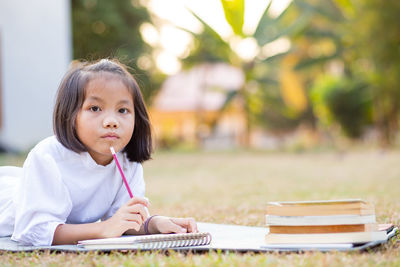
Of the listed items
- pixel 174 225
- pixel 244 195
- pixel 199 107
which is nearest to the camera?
pixel 174 225

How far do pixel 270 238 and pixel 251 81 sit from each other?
41.0ft

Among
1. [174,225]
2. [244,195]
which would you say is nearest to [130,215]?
[174,225]

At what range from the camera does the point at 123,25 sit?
49.4ft

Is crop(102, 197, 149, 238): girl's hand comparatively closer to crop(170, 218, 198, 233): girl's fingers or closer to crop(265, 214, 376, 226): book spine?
crop(170, 218, 198, 233): girl's fingers

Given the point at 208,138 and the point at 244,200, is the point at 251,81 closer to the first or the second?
the point at 208,138

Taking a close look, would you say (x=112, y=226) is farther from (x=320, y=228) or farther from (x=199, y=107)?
Result: (x=199, y=107)

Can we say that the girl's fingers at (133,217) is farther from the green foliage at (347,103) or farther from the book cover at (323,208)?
the green foliage at (347,103)

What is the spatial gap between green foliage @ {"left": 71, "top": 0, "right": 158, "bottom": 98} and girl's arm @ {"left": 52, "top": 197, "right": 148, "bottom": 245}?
504 inches

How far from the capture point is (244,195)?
14.9 ft

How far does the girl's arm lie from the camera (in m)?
1.94

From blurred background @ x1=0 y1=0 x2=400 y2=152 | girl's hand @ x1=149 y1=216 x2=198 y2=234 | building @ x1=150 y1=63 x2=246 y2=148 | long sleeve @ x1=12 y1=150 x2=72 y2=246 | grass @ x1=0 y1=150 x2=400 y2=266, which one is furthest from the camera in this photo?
building @ x1=150 y1=63 x2=246 y2=148

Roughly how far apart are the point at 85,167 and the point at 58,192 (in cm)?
17

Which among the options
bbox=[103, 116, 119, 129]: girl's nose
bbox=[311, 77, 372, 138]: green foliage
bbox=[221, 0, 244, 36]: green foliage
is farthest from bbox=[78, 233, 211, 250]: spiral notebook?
bbox=[311, 77, 372, 138]: green foliage

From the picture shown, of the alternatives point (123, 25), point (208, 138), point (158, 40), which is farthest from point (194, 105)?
point (123, 25)
